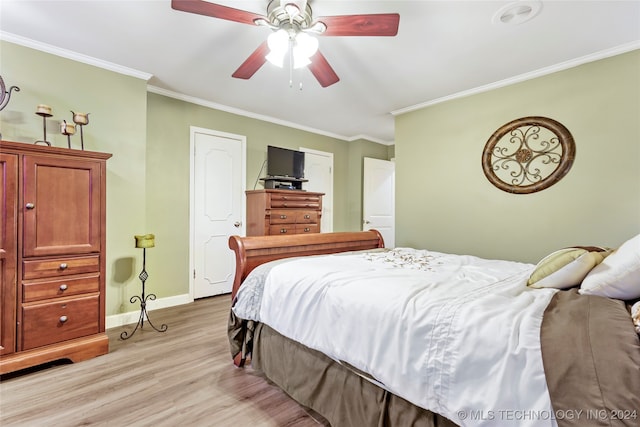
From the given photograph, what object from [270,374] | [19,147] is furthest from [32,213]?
[270,374]

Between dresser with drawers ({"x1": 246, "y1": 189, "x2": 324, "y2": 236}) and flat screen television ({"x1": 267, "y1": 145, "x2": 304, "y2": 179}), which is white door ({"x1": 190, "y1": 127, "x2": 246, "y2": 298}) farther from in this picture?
flat screen television ({"x1": 267, "y1": 145, "x2": 304, "y2": 179})

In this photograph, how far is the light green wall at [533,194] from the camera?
2.39m

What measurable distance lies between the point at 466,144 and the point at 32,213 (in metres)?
3.91

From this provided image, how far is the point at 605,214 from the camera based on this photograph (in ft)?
8.04

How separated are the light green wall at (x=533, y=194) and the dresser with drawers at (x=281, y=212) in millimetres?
1191

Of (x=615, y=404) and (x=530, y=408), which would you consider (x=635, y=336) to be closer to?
(x=615, y=404)

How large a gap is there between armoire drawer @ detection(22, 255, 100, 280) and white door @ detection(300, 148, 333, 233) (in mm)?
2961

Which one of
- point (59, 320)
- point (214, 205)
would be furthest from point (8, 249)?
point (214, 205)

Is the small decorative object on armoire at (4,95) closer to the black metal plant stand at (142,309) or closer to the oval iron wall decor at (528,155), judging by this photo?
the black metal plant stand at (142,309)

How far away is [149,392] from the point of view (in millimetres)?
1782

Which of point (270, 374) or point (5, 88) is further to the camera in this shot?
point (5, 88)

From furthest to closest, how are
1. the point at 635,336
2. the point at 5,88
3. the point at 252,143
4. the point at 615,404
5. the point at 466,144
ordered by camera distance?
1. the point at 252,143
2. the point at 466,144
3. the point at 5,88
4. the point at 635,336
5. the point at 615,404

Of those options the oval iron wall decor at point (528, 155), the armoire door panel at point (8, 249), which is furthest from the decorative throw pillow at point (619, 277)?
the armoire door panel at point (8, 249)

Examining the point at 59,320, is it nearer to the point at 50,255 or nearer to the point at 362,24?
the point at 50,255
